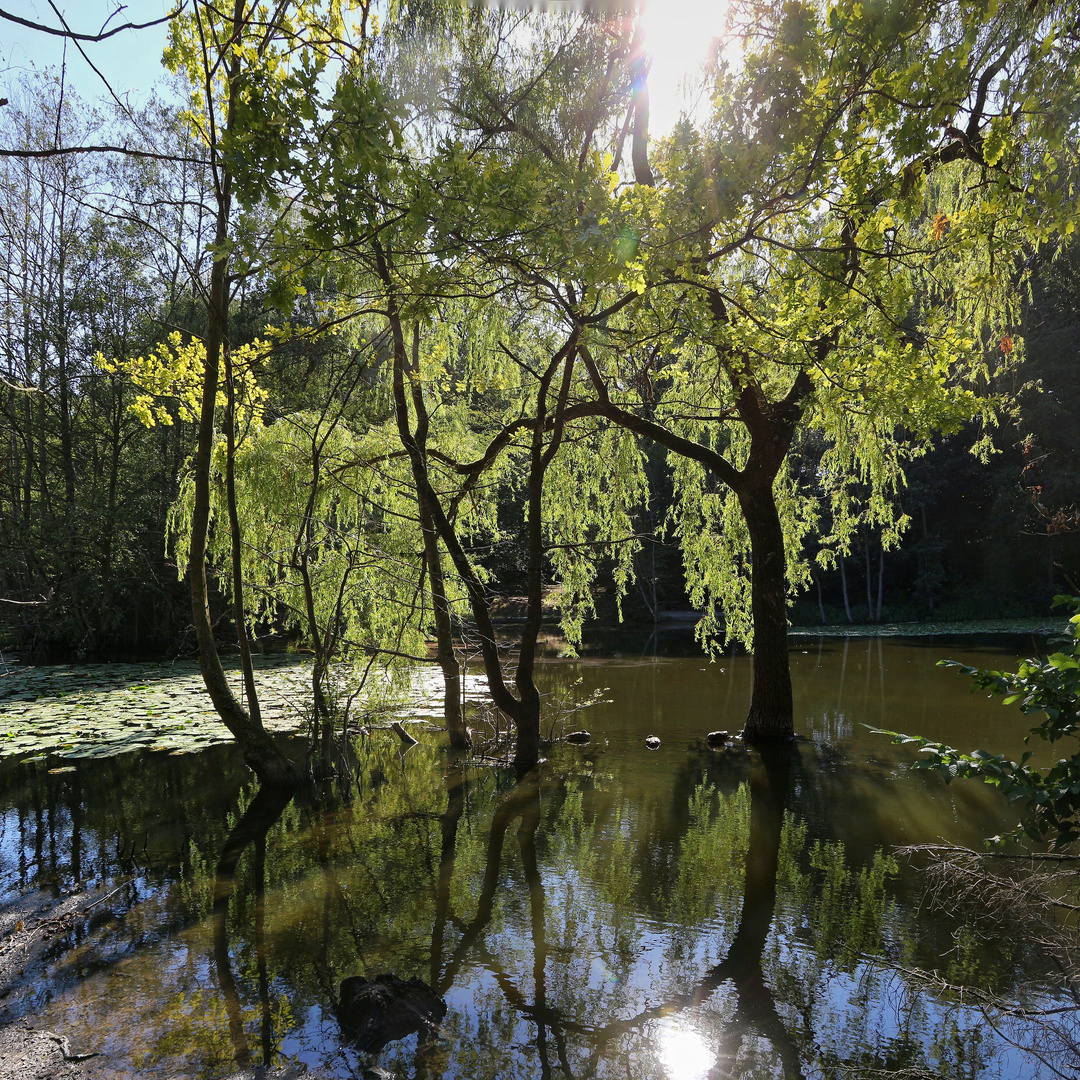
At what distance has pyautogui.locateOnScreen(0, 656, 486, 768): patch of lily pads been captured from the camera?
853cm

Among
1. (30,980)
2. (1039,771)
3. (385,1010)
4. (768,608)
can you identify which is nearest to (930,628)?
(768,608)

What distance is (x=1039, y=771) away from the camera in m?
2.45

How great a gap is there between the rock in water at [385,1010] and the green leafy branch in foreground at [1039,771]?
232cm

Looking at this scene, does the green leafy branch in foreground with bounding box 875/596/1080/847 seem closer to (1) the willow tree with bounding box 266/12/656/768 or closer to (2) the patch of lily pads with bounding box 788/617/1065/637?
(1) the willow tree with bounding box 266/12/656/768

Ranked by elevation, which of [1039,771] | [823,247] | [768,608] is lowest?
[1039,771]

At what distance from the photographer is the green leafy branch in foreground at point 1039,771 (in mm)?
2385

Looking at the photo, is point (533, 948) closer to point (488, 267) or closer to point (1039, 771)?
point (1039, 771)

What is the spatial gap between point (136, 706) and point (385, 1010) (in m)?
8.56

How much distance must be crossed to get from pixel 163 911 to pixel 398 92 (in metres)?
5.60

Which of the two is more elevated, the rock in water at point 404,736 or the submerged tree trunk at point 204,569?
the submerged tree trunk at point 204,569

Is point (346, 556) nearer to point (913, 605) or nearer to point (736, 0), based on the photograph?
point (736, 0)

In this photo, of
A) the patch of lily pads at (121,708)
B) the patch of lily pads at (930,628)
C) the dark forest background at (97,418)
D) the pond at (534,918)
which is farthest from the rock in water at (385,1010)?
the patch of lily pads at (930,628)

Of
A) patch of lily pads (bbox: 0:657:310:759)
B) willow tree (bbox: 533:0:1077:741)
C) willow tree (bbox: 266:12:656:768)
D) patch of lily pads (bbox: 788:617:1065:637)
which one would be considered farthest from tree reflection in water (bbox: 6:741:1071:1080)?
patch of lily pads (bbox: 788:617:1065:637)

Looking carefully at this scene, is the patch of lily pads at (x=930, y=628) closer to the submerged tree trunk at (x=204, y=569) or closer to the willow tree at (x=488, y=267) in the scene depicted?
the willow tree at (x=488, y=267)
